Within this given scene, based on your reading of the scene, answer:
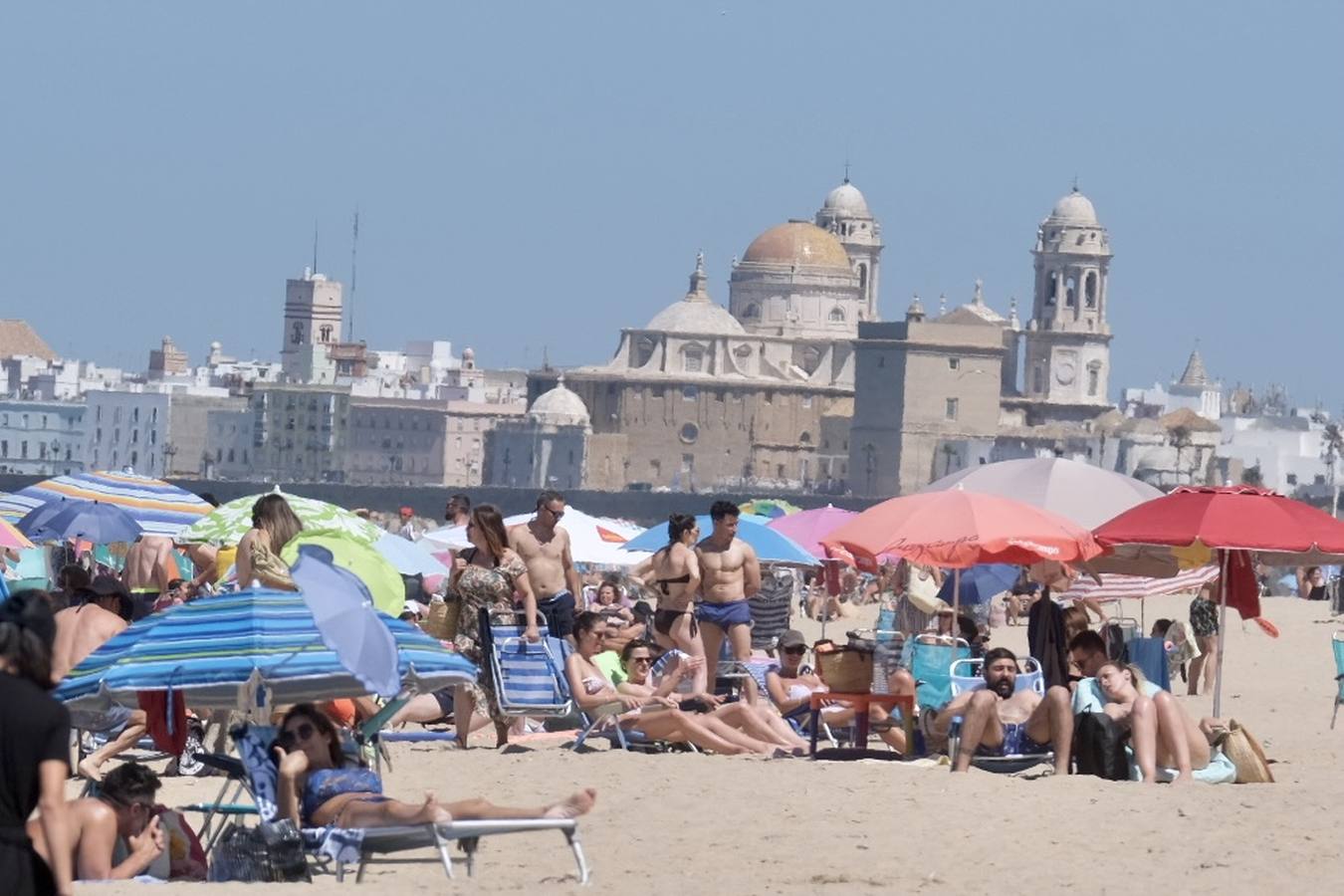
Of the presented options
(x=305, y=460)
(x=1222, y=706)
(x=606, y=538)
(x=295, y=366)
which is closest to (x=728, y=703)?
(x=1222, y=706)

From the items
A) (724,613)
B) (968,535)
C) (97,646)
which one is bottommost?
(97,646)

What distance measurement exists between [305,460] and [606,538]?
107 metres

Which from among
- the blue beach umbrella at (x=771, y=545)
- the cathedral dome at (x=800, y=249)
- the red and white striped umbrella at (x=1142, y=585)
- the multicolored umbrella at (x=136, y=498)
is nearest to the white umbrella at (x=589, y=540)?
the multicolored umbrella at (x=136, y=498)

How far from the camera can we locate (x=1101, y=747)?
1012 centimetres

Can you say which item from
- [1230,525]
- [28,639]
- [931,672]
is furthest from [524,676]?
[28,639]

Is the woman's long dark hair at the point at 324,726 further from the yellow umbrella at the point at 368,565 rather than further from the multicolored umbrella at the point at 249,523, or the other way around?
the multicolored umbrella at the point at 249,523

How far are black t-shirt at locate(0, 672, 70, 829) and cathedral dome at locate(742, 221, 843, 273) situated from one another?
110 meters

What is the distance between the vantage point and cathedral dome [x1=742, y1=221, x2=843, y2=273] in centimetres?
11569

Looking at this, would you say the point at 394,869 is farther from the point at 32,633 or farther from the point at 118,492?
the point at 118,492

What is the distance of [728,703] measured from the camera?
11539 mm

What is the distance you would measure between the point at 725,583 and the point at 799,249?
104m

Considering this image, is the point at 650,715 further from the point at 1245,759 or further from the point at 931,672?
the point at 1245,759

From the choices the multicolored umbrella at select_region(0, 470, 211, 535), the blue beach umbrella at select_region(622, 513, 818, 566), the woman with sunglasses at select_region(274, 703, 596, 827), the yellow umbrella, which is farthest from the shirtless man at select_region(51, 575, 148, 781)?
the blue beach umbrella at select_region(622, 513, 818, 566)

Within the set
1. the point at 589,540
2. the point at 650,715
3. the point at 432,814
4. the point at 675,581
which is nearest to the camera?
the point at 432,814
